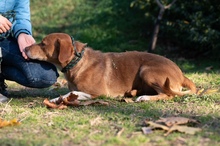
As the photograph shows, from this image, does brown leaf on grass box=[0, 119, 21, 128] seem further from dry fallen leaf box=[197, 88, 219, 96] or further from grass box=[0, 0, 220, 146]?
dry fallen leaf box=[197, 88, 219, 96]

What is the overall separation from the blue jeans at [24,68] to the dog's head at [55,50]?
0.10m

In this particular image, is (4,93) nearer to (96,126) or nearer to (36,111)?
(36,111)

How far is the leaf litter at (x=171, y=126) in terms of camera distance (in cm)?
348

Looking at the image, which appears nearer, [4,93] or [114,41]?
[4,93]

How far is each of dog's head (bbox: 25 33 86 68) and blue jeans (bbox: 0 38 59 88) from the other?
97 millimetres

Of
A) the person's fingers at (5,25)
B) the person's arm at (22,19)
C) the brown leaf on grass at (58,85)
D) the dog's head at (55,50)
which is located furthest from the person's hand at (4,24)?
the brown leaf on grass at (58,85)

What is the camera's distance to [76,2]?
15.3 metres

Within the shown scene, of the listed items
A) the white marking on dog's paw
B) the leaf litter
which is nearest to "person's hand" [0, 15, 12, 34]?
the white marking on dog's paw

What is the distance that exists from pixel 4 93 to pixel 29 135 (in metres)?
2.18

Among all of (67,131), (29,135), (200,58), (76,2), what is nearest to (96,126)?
(67,131)

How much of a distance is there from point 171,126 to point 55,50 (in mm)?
2133

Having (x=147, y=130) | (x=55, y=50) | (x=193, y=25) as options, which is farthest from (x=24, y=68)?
(x=193, y=25)

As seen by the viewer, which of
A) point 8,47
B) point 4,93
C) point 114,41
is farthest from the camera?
point 114,41

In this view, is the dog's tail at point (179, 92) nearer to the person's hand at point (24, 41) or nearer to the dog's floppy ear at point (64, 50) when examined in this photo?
the dog's floppy ear at point (64, 50)
